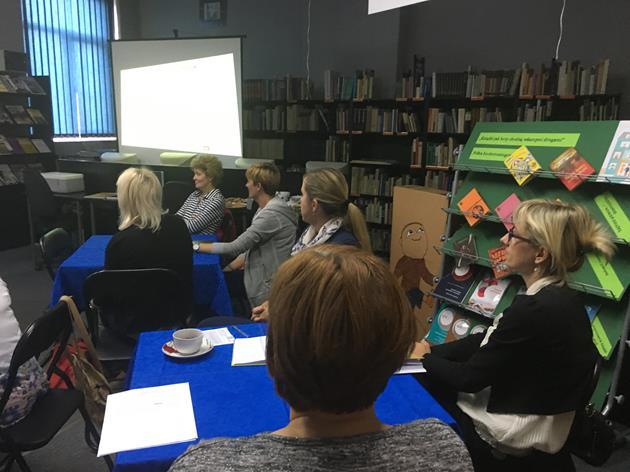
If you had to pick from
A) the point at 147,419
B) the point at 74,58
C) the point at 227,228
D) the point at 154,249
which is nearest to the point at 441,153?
the point at 227,228

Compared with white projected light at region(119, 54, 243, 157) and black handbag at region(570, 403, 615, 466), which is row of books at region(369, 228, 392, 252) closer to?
white projected light at region(119, 54, 243, 157)

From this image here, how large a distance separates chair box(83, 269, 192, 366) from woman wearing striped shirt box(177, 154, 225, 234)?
1.12 meters

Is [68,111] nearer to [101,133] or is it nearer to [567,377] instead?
[101,133]

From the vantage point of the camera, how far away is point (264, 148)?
6.66 m

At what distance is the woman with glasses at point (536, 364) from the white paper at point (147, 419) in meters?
0.77

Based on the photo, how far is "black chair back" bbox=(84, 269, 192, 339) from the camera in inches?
84.8

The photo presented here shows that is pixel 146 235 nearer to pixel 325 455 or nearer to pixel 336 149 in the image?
pixel 325 455

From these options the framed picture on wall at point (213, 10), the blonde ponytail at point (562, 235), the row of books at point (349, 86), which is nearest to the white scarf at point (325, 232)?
the blonde ponytail at point (562, 235)

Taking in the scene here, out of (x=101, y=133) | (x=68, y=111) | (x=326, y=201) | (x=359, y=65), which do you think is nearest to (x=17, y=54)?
(x=68, y=111)

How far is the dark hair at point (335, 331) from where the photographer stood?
701 millimetres

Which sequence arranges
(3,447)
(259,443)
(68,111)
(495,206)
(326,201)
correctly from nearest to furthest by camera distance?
(259,443)
(3,447)
(326,201)
(495,206)
(68,111)

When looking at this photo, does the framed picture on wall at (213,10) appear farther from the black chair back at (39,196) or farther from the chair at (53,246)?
the chair at (53,246)

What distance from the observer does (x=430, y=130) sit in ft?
18.2

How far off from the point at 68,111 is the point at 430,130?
16.3ft
